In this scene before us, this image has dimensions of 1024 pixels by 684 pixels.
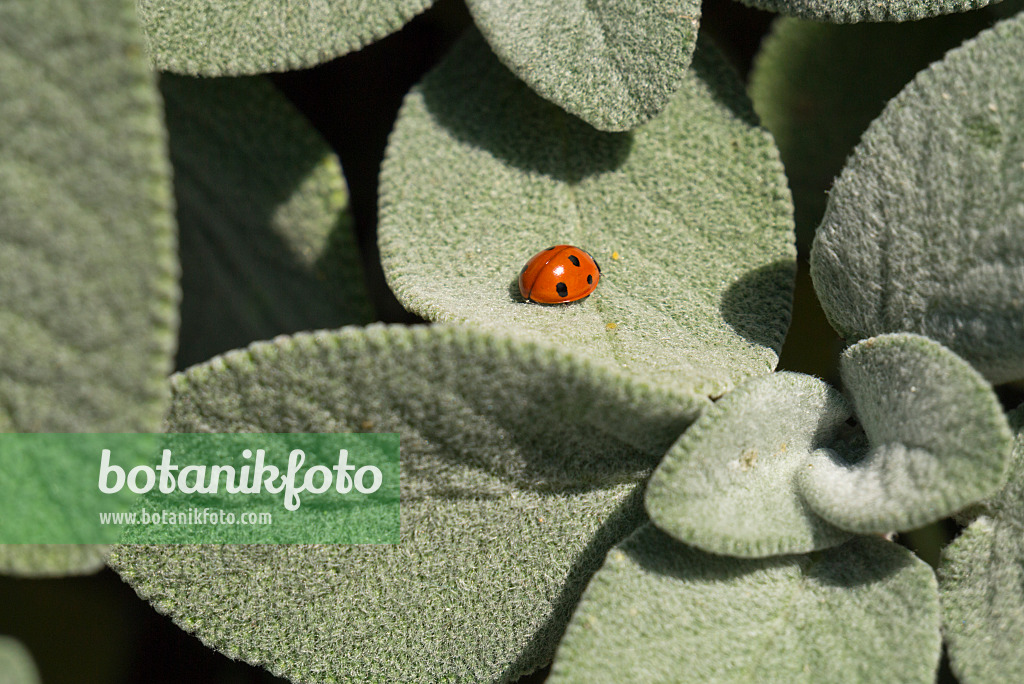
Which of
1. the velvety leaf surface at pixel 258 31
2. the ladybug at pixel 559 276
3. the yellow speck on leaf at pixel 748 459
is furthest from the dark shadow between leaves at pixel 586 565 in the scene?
the velvety leaf surface at pixel 258 31

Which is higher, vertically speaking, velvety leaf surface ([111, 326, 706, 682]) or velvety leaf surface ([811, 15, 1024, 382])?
velvety leaf surface ([811, 15, 1024, 382])

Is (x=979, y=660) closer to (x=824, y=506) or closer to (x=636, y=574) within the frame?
(x=824, y=506)

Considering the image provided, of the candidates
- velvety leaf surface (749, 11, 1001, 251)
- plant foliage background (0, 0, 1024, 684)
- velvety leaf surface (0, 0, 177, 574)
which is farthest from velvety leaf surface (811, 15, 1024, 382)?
Result: velvety leaf surface (0, 0, 177, 574)

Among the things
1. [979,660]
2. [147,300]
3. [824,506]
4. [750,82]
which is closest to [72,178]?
[147,300]

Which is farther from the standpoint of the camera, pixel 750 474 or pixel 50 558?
pixel 750 474

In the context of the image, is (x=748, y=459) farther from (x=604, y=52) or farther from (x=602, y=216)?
(x=604, y=52)

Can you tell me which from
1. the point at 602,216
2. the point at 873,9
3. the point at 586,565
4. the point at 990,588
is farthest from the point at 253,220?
the point at 990,588

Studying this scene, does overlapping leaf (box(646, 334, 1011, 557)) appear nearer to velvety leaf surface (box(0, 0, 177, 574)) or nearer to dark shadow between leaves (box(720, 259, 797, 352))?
dark shadow between leaves (box(720, 259, 797, 352))
